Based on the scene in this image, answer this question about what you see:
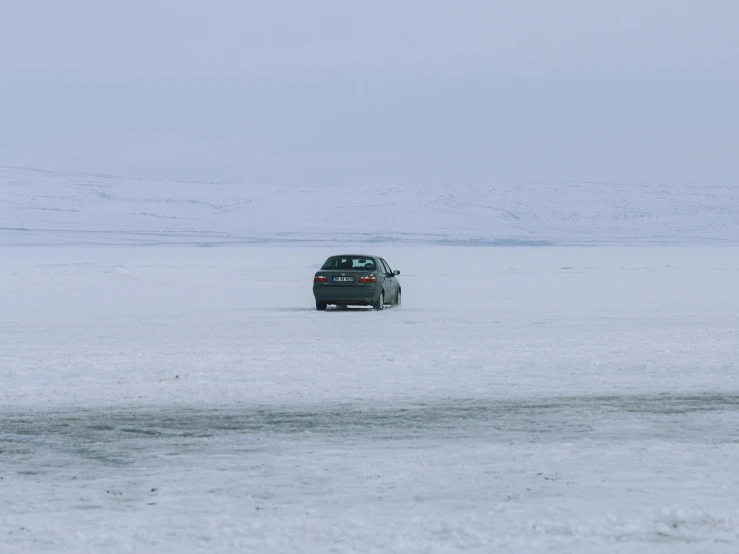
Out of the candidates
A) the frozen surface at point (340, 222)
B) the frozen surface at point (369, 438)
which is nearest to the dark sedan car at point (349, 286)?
the frozen surface at point (369, 438)

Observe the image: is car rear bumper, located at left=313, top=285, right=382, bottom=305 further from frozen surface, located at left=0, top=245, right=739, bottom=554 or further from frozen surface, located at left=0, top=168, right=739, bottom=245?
frozen surface, located at left=0, top=168, right=739, bottom=245

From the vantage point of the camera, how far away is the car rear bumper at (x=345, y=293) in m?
27.2

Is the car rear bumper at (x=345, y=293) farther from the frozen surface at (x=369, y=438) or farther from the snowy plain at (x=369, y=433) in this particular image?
the frozen surface at (x=369, y=438)

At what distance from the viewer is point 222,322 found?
23453 mm

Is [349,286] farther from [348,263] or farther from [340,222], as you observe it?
[340,222]

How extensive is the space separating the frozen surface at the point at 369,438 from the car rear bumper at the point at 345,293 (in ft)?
15.9

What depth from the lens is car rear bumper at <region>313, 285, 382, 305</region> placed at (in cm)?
2717

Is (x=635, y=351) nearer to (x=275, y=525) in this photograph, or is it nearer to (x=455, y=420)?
(x=455, y=420)

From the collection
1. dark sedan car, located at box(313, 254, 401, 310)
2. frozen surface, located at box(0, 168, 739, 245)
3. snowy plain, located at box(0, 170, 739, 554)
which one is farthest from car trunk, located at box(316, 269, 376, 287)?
frozen surface, located at box(0, 168, 739, 245)

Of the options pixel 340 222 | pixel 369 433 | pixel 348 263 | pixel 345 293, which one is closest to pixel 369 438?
pixel 369 433

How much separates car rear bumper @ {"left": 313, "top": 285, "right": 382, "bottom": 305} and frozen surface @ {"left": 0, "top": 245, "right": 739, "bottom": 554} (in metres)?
4.84

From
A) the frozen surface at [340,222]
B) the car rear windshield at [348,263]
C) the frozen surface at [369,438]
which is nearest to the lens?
the frozen surface at [369,438]

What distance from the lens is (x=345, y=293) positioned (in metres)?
27.2

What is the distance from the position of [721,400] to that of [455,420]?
122 inches
